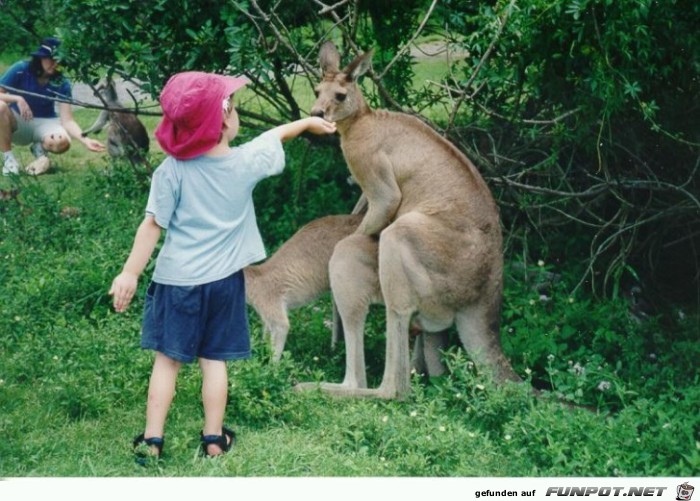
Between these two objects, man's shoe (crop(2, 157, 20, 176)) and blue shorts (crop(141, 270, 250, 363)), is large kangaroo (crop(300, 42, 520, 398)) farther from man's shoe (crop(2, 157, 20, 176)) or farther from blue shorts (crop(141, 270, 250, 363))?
man's shoe (crop(2, 157, 20, 176))

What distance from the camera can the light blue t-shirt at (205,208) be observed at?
4953 millimetres

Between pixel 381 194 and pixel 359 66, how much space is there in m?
0.73

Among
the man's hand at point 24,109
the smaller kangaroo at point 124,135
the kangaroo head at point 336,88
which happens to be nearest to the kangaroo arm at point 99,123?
the smaller kangaroo at point 124,135

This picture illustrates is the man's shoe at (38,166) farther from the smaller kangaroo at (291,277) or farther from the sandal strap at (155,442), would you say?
the sandal strap at (155,442)

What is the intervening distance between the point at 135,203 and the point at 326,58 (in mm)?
2603

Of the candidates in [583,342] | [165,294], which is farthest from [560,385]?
[165,294]

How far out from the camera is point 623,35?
5.58 metres

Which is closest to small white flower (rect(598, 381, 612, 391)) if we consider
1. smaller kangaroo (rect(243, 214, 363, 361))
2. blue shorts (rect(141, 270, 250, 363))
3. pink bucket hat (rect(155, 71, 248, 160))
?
smaller kangaroo (rect(243, 214, 363, 361))

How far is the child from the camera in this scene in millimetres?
4891

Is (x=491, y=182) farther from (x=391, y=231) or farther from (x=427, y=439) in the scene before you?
(x=427, y=439)

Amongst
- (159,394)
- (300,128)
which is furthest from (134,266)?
(300,128)

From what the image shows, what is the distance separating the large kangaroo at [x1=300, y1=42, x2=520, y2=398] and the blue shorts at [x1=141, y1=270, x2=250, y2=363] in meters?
1.06

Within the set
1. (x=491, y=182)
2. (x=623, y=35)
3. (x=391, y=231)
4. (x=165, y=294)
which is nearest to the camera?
(x=165, y=294)

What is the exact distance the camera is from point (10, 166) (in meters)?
8.48
